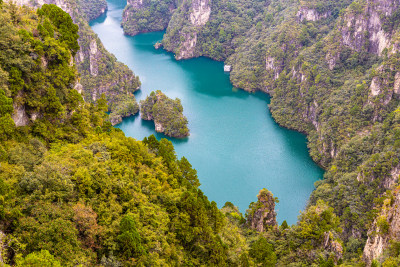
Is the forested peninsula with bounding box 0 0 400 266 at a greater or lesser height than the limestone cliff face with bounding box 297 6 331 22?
lesser

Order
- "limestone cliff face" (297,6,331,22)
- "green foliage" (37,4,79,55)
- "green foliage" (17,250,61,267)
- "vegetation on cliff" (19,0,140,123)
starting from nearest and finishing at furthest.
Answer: "green foliage" (17,250,61,267)
"green foliage" (37,4,79,55)
"vegetation on cliff" (19,0,140,123)
"limestone cliff face" (297,6,331,22)

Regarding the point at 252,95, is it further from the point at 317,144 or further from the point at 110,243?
the point at 110,243

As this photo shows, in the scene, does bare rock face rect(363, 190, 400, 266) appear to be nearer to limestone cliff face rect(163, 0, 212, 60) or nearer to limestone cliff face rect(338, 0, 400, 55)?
limestone cliff face rect(338, 0, 400, 55)

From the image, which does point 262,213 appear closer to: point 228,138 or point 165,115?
point 228,138

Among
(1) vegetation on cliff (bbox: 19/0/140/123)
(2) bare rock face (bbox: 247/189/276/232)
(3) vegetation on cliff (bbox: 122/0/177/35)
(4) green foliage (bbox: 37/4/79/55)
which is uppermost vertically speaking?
(4) green foliage (bbox: 37/4/79/55)

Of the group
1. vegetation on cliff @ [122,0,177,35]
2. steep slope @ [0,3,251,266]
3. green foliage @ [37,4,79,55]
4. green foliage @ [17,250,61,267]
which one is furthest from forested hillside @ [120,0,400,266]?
green foliage @ [37,4,79,55]
